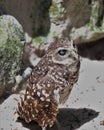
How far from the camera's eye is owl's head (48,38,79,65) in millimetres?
4891

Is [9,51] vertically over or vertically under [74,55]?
under

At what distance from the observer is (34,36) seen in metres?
5.91

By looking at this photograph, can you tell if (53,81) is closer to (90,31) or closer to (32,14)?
(32,14)

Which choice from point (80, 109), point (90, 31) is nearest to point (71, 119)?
point (80, 109)

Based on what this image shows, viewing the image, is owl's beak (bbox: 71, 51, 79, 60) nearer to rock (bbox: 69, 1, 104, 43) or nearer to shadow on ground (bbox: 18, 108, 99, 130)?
shadow on ground (bbox: 18, 108, 99, 130)

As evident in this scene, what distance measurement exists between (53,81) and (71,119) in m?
0.49

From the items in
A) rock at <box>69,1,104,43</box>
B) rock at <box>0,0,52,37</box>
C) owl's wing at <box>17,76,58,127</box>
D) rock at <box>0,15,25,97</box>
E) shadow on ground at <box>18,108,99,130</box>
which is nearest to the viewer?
owl's wing at <box>17,76,58,127</box>

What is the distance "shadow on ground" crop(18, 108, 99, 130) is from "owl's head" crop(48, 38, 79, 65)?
1.65 ft

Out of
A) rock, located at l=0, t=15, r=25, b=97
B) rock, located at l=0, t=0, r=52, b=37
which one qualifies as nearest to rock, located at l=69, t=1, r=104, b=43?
rock, located at l=0, t=0, r=52, b=37

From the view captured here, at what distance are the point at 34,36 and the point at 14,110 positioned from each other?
0.85 m

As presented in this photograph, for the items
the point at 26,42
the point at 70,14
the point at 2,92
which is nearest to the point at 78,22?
the point at 70,14

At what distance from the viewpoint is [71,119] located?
5258 mm

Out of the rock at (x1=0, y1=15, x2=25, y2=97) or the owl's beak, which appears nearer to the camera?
the owl's beak

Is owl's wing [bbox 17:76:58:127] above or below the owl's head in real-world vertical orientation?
below
